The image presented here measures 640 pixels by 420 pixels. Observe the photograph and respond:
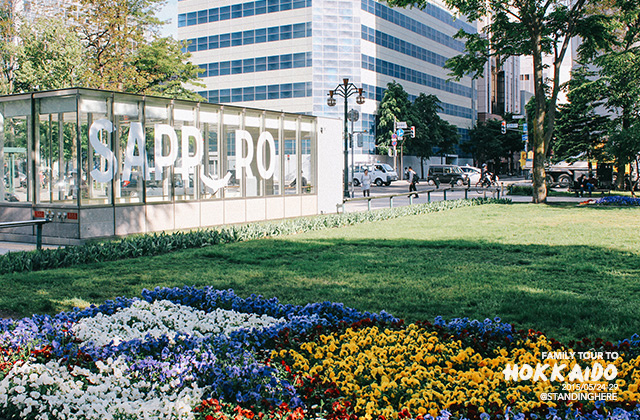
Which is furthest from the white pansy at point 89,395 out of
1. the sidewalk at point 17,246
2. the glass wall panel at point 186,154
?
the glass wall panel at point 186,154

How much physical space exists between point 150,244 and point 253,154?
6.68 m

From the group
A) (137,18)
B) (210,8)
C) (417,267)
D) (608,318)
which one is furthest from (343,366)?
(210,8)

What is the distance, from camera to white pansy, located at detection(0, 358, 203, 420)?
3844mm

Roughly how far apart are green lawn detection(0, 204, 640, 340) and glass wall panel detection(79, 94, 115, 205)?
3268 millimetres

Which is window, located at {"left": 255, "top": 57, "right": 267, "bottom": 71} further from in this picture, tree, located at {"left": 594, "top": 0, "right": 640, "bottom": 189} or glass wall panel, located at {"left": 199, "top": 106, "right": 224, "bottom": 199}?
glass wall panel, located at {"left": 199, "top": 106, "right": 224, "bottom": 199}

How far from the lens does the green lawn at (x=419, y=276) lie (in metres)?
6.90

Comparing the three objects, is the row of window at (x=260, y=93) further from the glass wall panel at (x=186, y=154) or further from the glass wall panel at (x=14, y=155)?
the glass wall panel at (x=14, y=155)

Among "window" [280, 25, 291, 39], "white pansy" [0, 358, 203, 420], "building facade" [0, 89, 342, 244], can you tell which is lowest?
"white pansy" [0, 358, 203, 420]

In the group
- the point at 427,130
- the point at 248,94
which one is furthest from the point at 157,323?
the point at 427,130

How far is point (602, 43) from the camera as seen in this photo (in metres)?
26.3

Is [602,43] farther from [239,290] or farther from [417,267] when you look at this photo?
[239,290]

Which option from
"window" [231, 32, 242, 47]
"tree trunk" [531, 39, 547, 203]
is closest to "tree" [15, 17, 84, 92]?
"tree trunk" [531, 39, 547, 203]

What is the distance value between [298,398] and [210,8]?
7033cm

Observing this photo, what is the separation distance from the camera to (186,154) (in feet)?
51.5
